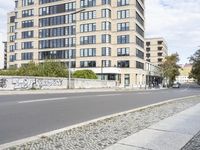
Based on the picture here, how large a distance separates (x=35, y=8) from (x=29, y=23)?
196 inches

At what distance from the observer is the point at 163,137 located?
8078 mm

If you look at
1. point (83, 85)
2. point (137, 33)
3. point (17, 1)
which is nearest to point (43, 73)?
point (83, 85)

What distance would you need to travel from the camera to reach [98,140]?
24.7 ft

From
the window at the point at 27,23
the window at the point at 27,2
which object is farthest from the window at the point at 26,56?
the window at the point at 27,2

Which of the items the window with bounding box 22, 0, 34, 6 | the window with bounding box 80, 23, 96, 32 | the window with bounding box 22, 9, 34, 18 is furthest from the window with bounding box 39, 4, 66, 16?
the window with bounding box 80, 23, 96, 32

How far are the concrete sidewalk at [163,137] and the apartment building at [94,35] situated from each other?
6735 cm

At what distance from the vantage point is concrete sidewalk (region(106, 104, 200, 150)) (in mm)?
6959

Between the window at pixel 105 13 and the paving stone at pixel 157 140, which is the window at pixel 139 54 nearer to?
the window at pixel 105 13

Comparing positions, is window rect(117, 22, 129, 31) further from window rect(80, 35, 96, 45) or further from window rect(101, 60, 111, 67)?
window rect(101, 60, 111, 67)

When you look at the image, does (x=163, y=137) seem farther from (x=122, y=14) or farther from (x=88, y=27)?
(x=88, y=27)

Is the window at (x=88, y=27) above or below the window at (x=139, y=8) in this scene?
below

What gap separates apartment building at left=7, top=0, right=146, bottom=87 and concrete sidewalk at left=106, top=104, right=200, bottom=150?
67.4 m

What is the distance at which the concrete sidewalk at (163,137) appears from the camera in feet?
22.8

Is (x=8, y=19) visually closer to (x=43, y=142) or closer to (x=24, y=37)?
(x=24, y=37)
